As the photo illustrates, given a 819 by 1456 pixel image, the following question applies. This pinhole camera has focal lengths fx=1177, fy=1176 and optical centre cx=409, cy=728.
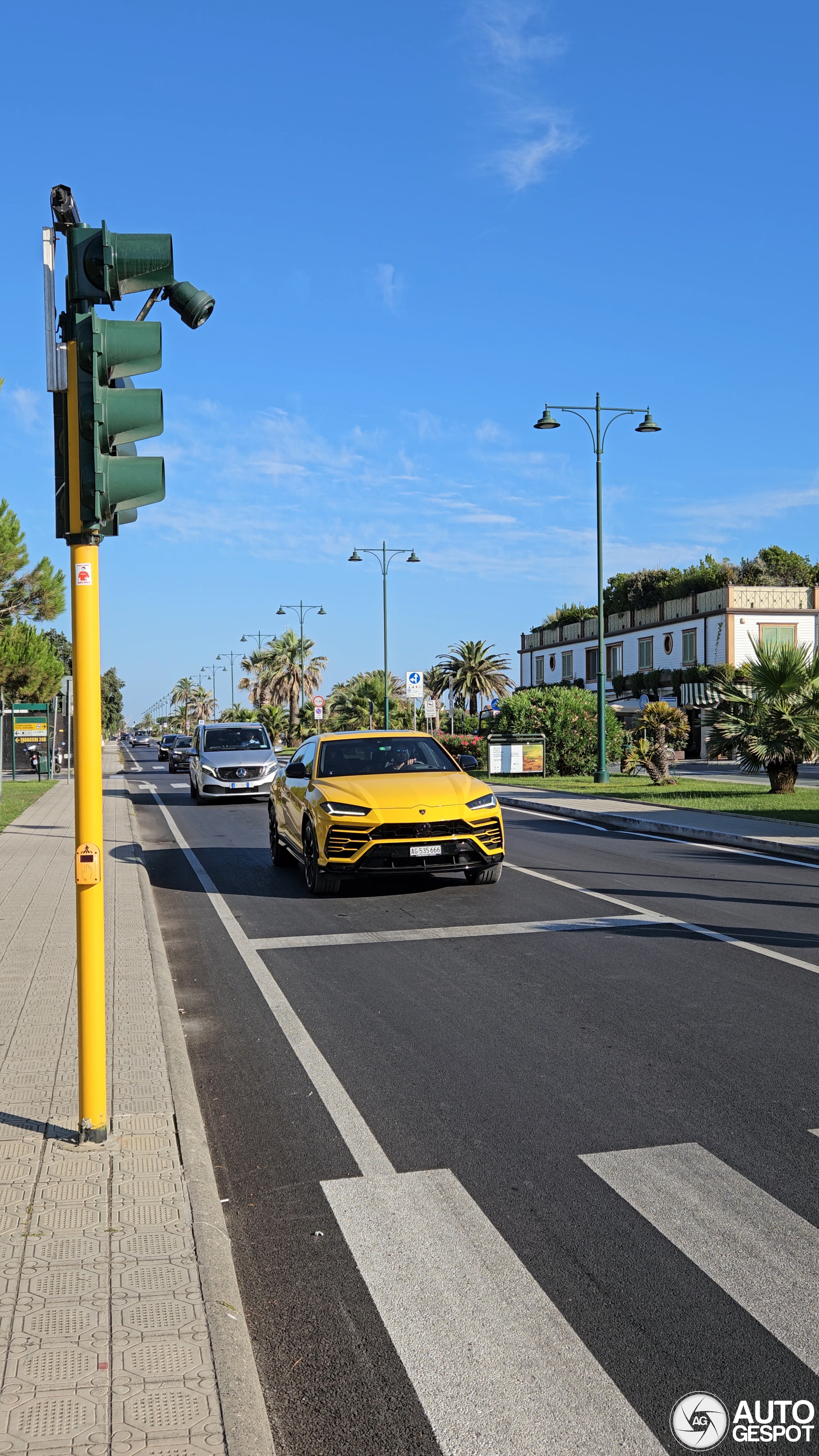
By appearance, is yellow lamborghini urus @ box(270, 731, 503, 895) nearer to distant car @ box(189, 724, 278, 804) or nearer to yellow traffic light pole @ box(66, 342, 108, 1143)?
yellow traffic light pole @ box(66, 342, 108, 1143)

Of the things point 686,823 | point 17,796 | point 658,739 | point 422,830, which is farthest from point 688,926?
point 17,796

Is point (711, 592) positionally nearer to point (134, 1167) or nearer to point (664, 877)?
point (664, 877)

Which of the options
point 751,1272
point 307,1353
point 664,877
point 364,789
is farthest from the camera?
point 664,877

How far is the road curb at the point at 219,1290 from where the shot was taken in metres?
2.84

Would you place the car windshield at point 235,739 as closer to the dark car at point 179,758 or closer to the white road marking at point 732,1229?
the dark car at point 179,758

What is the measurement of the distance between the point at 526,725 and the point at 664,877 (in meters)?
21.9

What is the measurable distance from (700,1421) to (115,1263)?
5.77 feet

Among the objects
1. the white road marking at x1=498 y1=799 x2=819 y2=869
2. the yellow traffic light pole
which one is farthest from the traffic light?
the white road marking at x1=498 y1=799 x2=819 y2=869

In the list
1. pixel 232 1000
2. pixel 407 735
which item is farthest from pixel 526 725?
pixel 232 1000

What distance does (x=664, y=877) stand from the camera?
493 inches

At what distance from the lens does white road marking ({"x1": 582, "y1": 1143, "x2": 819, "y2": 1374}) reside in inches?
134

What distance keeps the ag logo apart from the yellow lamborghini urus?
7726mm

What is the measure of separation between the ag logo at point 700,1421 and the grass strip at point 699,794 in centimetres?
1611

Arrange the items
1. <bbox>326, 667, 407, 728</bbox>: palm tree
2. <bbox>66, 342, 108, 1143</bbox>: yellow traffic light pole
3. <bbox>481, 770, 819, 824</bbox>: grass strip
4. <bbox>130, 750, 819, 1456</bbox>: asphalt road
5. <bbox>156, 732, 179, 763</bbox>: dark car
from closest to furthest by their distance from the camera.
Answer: <bbox>130, 750, 819, 1456</bbox>: asphalt road, <bbox>66, 342, 108, 1143</bbox>: yellow traffic light pole, <bbox>481, 770, 819, 824</bbox>: grass strip, <bbox>156, 732, 179, 763</bbox>: dark car, <bbox>326, 667, 407, 728</bbox>: palm tree
